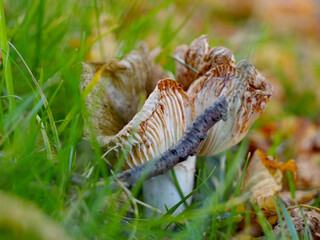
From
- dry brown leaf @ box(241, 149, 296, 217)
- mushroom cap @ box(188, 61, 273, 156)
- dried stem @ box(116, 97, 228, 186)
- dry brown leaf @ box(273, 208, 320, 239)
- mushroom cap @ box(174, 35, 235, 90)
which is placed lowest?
dry brown leaf @ box(273, 208, 320, 239)

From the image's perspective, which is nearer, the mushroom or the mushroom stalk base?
the mushroom

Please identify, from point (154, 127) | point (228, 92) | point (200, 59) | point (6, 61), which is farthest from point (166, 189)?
point (6, 61)

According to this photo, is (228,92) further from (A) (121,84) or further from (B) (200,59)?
(A) (121,84)

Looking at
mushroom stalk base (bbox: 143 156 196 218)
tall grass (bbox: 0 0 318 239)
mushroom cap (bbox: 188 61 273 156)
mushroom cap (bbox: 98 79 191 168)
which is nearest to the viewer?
tall grass (bbox: 0 0 318 239)

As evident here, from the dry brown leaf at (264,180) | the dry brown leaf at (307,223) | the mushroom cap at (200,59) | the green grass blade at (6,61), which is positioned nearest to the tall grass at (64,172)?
the green grass blade at (6,61)

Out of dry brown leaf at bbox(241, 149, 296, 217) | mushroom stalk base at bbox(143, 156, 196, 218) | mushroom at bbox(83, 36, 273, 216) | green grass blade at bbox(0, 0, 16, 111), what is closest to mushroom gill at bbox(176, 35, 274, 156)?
mushroom at bbox(83, 36, 273, 216)

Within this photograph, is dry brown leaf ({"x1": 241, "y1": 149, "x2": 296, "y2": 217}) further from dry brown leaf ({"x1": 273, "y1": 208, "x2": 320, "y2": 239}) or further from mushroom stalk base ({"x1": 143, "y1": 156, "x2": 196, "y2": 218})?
mushroom stalk base ({"x1": 143, "y1": 156, "x2": 196, "y2": 218})
